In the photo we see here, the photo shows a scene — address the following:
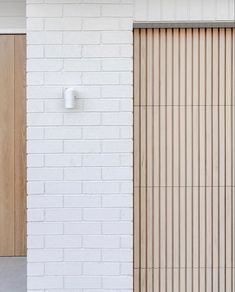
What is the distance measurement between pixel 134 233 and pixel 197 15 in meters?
1.78

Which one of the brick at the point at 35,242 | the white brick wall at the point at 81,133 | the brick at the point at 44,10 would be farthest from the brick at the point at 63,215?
the brick at the point at 44,10

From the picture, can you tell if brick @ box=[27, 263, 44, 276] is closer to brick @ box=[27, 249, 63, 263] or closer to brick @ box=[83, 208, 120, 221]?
brick @ box=[27, 249, 63, 263]

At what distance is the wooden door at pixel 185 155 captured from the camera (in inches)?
111

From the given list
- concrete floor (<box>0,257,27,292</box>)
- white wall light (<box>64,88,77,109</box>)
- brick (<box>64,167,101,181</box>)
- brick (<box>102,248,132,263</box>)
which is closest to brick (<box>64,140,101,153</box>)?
brick (<box>64,167,101,181</box>)

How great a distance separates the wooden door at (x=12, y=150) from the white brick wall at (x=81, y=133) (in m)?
1.02

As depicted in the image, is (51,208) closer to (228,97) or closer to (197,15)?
(228,97)

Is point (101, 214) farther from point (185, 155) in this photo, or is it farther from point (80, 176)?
point (185, 155)

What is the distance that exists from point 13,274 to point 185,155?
6.35ft

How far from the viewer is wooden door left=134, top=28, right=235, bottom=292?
9.26 feet

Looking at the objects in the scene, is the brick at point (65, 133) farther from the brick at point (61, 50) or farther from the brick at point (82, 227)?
the brick at point (82, 227)

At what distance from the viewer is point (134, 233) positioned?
2809 millimetres

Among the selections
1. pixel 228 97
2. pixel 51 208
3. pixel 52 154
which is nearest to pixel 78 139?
pixel 52 154

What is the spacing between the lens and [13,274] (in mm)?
3258

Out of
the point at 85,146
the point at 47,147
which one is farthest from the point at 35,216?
the point at 85,146
